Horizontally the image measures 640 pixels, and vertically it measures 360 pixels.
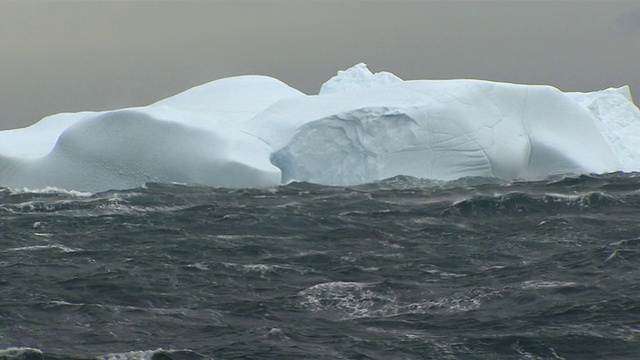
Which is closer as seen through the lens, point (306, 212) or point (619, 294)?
point (619, 294)

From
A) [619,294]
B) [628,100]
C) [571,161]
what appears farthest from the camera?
[628,100]

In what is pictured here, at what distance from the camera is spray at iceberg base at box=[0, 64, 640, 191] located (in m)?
23.4

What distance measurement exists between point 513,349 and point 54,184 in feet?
53.0

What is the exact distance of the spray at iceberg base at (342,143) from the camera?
23.4 metres

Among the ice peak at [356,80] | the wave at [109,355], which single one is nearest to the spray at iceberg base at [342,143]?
the ice peak at [356,80]

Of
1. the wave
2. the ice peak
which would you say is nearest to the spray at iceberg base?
the ice peak

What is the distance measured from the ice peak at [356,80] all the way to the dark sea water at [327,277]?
28.7 ft

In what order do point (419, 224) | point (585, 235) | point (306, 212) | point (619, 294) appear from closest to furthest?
point (619, 294), point (585, 235), point (419, 224), point (306, 212)

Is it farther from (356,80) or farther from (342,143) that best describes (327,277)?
(356,80)

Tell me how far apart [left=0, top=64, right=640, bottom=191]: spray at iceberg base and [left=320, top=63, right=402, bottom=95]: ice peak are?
9.09 feet

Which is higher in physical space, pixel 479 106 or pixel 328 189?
pixel 479 106

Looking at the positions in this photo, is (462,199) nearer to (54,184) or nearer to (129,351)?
(54,184)

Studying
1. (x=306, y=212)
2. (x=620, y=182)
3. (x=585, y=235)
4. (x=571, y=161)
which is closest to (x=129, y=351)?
(x=585, y=235)

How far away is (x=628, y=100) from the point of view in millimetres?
28844
